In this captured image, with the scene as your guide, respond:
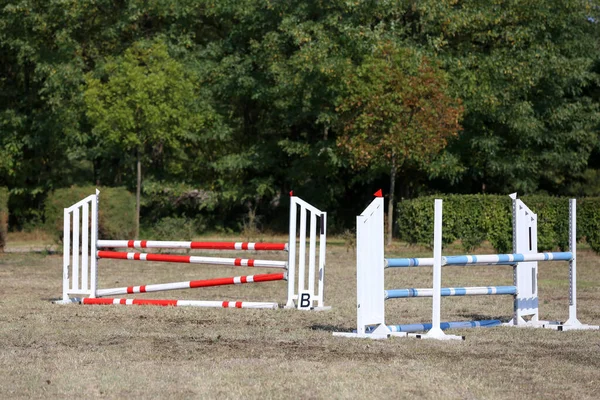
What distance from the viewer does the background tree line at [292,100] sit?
31.2 m

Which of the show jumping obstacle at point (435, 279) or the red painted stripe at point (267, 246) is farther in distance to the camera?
the red painted stripe at point (267, 246)

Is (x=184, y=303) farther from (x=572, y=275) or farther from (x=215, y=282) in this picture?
(x=572, y=275)

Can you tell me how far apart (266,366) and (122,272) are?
12439 millimetres

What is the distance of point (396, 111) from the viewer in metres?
30.0

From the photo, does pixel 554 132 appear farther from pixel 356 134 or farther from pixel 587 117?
pixel 356 134

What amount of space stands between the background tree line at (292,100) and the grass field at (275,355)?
1684 centimetres

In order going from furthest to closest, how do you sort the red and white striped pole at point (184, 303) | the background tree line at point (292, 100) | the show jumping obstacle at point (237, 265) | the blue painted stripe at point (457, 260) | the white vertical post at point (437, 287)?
1. the background tree line at point (292, 100)
2. the show jumping obstacle at point (237, 265)
3. the red and white striped pole at point (184, 303)
4. the blue painted stripe at point (457, 260)
5. the white vertical post at point (437, 287)

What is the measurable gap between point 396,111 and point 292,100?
299 inches

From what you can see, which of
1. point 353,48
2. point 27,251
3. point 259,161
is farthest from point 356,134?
point 27,251

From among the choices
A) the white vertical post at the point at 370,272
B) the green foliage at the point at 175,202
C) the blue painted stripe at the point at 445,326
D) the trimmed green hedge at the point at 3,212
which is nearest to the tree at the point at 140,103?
the trimmed green hedge at the point at 3,212

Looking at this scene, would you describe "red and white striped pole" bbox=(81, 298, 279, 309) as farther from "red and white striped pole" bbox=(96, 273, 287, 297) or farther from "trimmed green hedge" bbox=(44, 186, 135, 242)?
"trimmed green hedge" bbox=(44, 186, 135, 242)

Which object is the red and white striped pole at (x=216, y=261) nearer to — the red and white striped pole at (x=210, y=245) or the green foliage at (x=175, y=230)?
the red and white striped pole at (x=210, y=245)

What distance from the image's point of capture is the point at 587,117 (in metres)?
38.1

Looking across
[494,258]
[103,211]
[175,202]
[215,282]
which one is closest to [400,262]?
[494,258]
